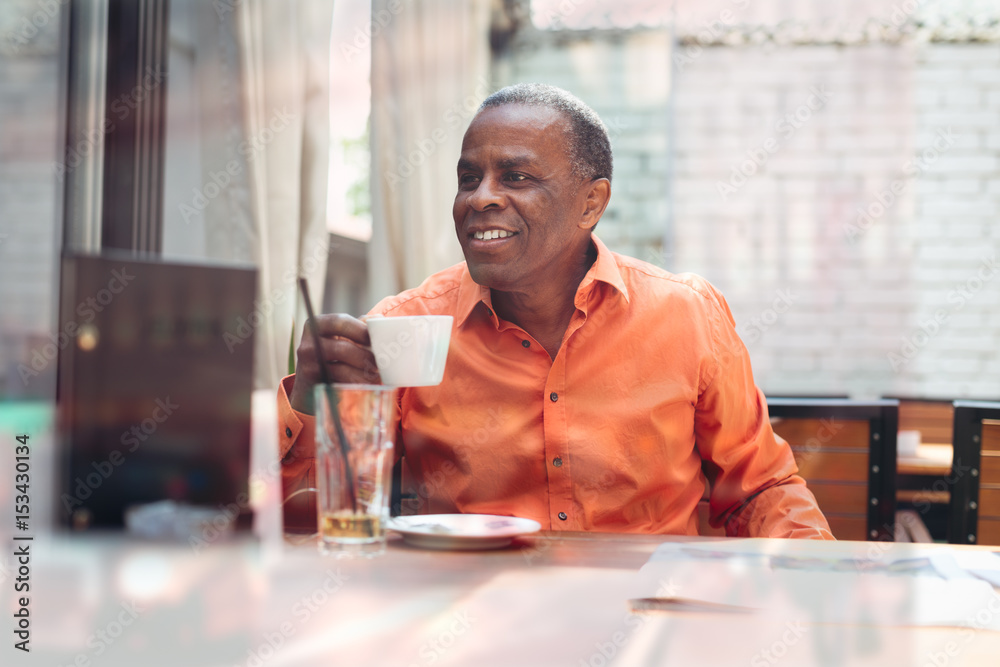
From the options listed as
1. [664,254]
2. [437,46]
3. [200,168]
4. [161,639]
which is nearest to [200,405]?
[161,639]

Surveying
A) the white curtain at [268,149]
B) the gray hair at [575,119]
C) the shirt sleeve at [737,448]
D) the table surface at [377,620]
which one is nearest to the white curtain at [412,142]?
the white curtain at [268,149]

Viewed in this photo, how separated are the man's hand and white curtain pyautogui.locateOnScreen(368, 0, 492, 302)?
7.09ft

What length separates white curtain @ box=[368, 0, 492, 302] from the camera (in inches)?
129

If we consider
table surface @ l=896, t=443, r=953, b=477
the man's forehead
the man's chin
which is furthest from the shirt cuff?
table surface @ l=896, t=443, r=953, b=477

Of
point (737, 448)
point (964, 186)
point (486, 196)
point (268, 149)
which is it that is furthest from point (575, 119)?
point (964, 186)

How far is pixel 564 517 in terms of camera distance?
4.44 ft

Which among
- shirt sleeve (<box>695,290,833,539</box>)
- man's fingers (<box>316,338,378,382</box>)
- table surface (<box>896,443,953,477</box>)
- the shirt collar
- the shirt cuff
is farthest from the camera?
table surface (<box>896,443,953,477</box>)

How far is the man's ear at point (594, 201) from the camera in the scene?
1.54 meters

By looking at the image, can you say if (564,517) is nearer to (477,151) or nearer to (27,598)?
(477,151)

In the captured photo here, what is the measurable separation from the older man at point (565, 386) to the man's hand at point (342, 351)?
341mm

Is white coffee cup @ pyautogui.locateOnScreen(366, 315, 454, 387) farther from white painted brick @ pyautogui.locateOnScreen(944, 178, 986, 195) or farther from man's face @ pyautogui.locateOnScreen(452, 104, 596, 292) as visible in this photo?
white painted brick @ pyautogui.locateOnScreen(944, 178, 986, 195)

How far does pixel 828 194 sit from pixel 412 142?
181cm

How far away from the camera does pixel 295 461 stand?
1241 mm

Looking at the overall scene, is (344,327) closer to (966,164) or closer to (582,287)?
(582,287)
